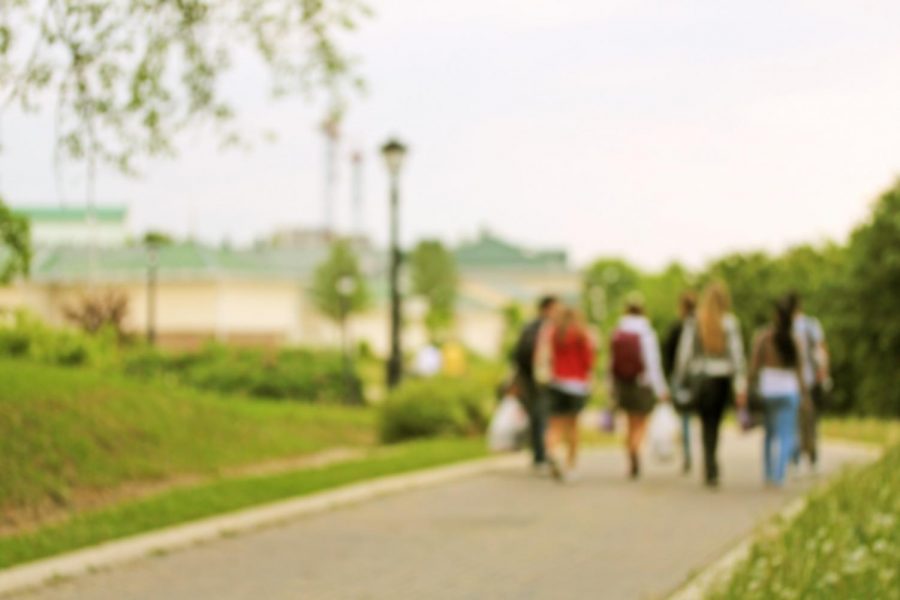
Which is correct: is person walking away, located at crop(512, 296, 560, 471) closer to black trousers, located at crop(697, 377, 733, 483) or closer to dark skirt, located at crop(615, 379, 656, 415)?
dark skirt, located at crop(615, 379, 656, 415)

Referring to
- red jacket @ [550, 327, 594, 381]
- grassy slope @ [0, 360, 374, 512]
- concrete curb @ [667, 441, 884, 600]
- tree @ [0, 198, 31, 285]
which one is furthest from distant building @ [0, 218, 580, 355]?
concrete curb @ [667, 441, 884, 600]

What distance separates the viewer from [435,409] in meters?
21.8

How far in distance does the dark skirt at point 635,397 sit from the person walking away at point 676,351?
0.25m

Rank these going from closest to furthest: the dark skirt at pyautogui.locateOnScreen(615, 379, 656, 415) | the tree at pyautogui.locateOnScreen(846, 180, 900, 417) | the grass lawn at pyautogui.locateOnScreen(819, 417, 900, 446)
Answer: the dark skirt at pyautogui.locateOnScreen(615, 379, 656, 415)
the grass lawn at pyautogui.locateOnScreen(819, 417, 900, 446)
the tree at pyautogui.locateOnScreen(846, 180, 900, 417)

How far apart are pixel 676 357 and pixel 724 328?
6.87ft

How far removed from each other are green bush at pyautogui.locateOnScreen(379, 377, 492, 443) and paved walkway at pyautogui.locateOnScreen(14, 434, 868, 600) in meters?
6.99

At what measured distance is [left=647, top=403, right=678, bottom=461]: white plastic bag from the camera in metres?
15.7

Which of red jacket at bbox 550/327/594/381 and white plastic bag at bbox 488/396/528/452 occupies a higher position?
red jacket at bbox 550/327/594/381

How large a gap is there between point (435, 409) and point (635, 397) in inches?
259

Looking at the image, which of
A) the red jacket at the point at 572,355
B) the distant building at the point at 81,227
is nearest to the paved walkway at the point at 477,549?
the red jacket at the point at 572,355

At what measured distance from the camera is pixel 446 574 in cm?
916

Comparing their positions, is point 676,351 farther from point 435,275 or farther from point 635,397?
point 435,275

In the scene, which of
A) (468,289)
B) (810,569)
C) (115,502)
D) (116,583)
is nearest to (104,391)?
(115,502)

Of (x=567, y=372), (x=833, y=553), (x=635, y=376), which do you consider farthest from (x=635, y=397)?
(x=833, y=553)
